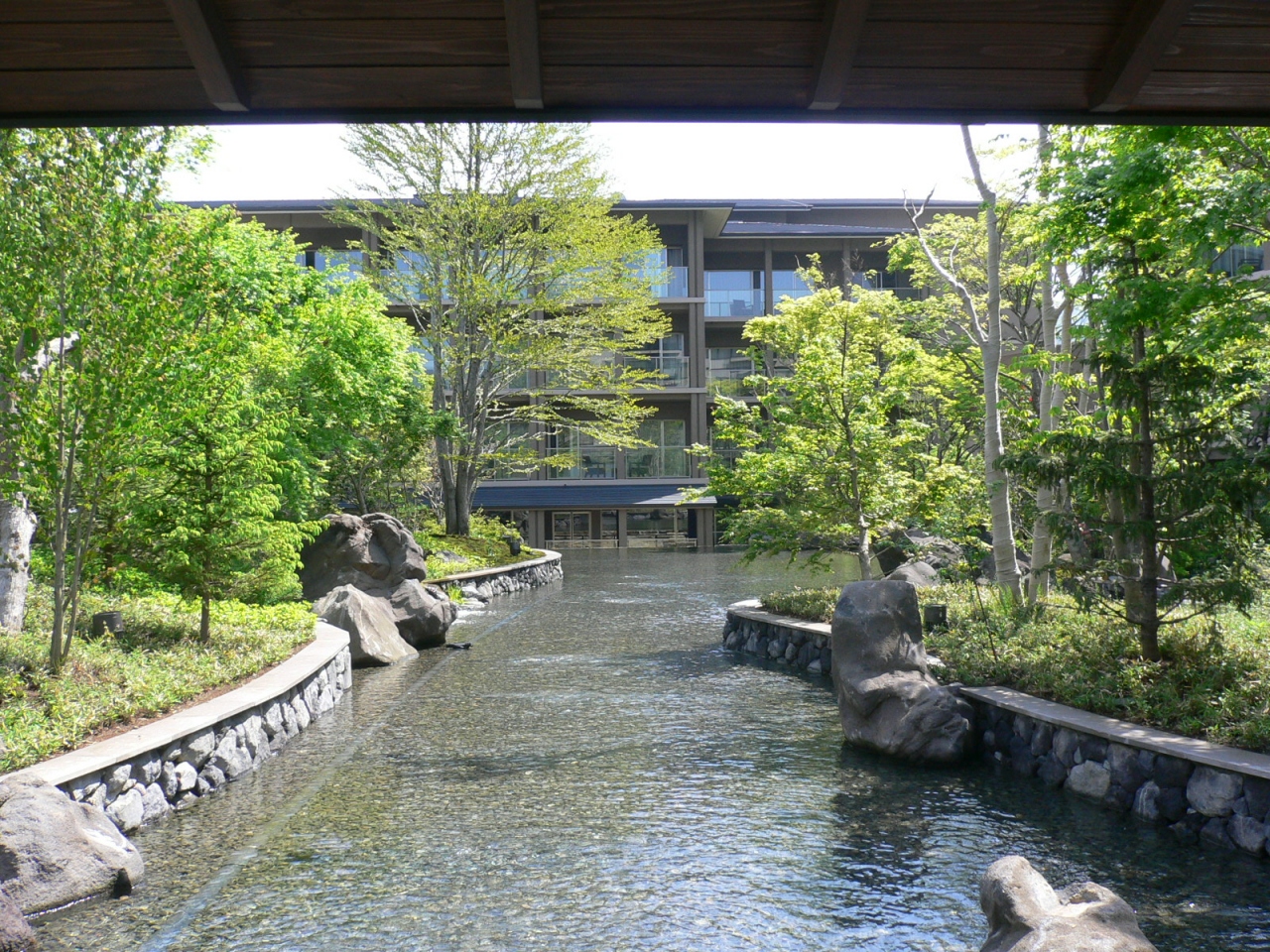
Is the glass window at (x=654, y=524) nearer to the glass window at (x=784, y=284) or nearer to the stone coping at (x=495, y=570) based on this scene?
the glass window at (x=784, y=284)

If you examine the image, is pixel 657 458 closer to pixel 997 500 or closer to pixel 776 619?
pixel 776 619

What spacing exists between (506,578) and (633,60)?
2347cm

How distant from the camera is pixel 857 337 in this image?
16250mm

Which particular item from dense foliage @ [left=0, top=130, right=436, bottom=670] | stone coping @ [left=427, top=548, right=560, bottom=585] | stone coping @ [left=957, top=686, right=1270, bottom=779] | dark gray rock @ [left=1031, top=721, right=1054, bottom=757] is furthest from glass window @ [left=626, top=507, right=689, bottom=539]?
dark gray rock @ [left=1031, top=721, right=1054, bottom=757]

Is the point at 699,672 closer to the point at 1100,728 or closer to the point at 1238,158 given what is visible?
the point at 1100,728

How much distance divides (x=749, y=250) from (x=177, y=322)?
3700cm

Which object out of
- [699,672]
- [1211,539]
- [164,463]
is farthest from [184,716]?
[1211,539]

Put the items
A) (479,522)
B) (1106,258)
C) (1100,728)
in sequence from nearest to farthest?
1. (1100,728)
2. (1106,258)
3. (479,522)

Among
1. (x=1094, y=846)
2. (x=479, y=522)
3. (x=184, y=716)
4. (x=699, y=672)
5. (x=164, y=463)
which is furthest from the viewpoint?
(x=479, y=522)

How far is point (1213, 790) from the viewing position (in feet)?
23.1

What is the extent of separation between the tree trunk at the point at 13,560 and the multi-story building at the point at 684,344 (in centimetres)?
2965

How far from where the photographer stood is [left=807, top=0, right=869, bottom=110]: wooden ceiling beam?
3.17 metres

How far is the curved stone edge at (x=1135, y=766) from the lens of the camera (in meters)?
6.83

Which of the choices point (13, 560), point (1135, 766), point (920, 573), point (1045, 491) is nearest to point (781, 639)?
point (1045, 491)
